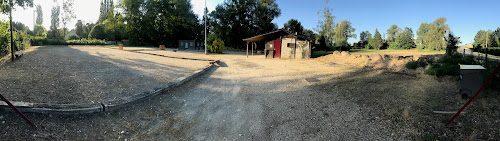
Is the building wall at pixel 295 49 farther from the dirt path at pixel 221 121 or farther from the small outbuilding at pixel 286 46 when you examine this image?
the dirt path at pixel 221 121

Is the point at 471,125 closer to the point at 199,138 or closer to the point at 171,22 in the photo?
the point at 199,138

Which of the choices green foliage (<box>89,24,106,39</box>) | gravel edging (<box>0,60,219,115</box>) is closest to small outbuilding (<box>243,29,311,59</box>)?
gravel edging (<box>0,60,219,115</box>)

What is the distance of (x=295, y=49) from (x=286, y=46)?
90 cm

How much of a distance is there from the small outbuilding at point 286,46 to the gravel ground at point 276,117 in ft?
44.6

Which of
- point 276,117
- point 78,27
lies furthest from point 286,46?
point 78,27

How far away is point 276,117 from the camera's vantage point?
194 inches

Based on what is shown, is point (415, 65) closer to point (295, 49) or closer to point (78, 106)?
point (78, 106)

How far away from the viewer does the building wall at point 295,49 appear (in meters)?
20.4

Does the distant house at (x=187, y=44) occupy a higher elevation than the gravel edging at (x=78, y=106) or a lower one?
higher

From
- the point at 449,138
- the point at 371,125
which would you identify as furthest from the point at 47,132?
the point at 449,138

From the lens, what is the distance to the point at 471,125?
3.70 m

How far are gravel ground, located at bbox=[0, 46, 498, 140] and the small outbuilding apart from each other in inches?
536

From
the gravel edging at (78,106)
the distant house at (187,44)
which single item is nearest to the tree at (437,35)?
the distant house at (187,44)

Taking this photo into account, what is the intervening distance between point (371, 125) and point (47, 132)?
18.3 ft
